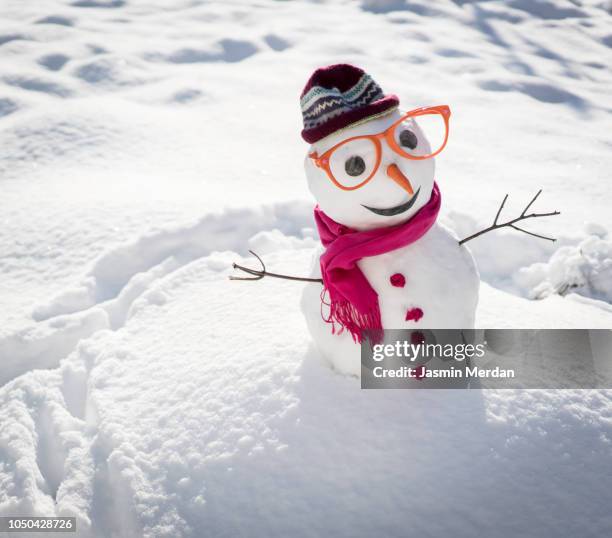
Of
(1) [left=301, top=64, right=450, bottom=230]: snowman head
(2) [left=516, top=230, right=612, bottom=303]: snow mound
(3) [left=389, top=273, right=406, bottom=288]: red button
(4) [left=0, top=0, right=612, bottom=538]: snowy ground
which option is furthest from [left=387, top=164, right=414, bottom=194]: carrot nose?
(2) [left=516, top=230, right=612, bottom=303]: snow mound

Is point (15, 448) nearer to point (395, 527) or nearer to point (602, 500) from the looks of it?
point (395, 527)

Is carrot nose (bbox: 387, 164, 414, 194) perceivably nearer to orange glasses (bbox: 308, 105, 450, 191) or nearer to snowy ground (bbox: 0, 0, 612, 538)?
orange glasses (bbox: 308, 105, 450, 191)

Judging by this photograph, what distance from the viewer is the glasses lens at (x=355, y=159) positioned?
129cm

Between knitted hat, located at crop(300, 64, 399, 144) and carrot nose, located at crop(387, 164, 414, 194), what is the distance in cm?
15

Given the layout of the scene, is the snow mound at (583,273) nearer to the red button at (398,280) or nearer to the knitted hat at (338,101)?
the red button at (398,280)

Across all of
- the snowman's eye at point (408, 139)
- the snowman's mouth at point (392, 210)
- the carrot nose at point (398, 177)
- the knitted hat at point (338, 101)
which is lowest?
the snowman's mouth at point (392, 210)

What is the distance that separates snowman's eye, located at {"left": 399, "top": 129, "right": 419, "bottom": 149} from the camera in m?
1.32

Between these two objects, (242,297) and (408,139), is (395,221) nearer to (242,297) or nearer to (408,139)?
(408,139)

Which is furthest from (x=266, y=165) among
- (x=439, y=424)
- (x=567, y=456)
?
(x=567, y=456)

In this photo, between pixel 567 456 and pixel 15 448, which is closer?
pixel 567 456

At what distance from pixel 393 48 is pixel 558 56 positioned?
166 cm

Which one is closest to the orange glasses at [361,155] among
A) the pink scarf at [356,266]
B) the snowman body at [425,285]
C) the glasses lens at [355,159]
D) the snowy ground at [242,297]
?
the glasses lens at [355,159]

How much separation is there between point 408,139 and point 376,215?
0.73 feet

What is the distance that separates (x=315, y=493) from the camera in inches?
50.9
